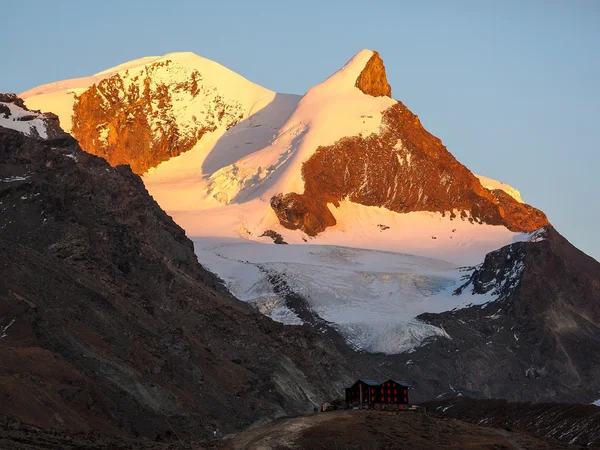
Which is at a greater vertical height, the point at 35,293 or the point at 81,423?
the point at 35,293

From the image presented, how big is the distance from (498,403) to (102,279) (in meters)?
47.5

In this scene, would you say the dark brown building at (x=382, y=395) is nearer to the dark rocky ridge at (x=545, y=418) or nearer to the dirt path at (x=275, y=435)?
the dark rocky ridge at (x=545, y=418)

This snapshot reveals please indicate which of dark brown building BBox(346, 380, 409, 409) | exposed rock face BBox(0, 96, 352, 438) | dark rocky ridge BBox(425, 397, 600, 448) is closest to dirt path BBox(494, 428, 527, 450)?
dark rocky ridge BBox(425, 397, 600, 448)

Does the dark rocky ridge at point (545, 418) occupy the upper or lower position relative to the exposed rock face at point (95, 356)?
lower

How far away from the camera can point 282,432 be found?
414ft

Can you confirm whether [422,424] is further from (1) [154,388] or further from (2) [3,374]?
(1) [154,388]

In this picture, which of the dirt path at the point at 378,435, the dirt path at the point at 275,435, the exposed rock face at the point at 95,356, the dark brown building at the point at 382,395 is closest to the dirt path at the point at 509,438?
the dirt path at the point at 378,435

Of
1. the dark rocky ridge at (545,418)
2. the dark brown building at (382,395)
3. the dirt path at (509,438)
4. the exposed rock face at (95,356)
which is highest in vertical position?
the exposed rock face at (95,356)

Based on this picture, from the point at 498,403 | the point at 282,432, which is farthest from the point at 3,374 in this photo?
the point at 498,403

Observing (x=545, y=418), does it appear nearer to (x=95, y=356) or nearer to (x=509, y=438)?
(x=509, y=438)

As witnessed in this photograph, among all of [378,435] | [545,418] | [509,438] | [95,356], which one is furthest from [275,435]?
[95,356]

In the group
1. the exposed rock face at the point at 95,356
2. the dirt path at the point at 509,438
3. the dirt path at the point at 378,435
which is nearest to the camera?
the dirt path at the point at 378,435

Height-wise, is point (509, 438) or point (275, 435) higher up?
point (275, 435)

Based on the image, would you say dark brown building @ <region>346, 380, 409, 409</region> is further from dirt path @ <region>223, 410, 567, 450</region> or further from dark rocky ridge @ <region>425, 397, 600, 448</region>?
dirt path @ <region>223, 410, 567, 450</region>
